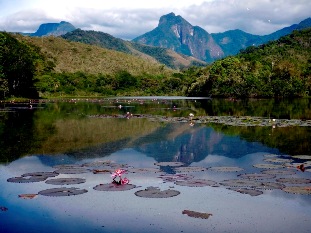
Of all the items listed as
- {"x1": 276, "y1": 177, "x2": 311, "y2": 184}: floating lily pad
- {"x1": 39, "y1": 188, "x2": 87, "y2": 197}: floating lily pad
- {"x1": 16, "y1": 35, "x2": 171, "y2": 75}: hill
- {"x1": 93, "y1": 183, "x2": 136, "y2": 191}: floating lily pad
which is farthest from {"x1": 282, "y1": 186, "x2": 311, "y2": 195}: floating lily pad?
{"x1": 16, "y1": 35, "x2": 171, "y2": 75}: hill

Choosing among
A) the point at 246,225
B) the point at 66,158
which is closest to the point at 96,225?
the point at 246,225

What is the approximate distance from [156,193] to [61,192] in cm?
303

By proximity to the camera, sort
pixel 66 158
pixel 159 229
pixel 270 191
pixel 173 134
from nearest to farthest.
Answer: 1. pixel 159 229
2. pixel 270 191
3. pixel 66 158
4. pixel 173 134

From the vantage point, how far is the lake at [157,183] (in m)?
10.3

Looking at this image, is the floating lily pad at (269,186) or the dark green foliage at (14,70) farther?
the dark green foliage at (14,70)

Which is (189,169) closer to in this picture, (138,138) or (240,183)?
(240,183)

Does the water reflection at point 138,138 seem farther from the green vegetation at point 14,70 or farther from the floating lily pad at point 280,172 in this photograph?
the green vegetation at point 14,70

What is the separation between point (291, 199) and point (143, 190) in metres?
4.57

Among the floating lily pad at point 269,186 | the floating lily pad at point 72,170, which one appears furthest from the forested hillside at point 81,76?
the floating lily pad at point 269,186

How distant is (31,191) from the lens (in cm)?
1312

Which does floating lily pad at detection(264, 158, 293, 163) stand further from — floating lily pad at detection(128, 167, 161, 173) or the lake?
floating lily pad at detection(128, 167, 161, 173)

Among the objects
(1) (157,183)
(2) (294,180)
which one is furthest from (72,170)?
(2) (294,180)

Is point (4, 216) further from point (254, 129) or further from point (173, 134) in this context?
point (254, 129)

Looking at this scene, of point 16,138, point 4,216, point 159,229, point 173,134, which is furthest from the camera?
point 173,134
